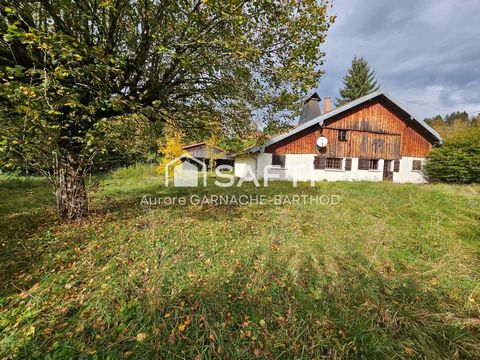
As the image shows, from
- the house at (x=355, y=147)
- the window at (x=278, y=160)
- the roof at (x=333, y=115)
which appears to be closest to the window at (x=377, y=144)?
the house at (x=355, y=147)

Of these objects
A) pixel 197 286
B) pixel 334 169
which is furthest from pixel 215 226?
pixel 334 169

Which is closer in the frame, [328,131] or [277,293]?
[277,293]

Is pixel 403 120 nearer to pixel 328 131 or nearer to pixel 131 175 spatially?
pixel 328 131

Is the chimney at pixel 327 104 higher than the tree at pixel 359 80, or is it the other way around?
the tree at pixel 359 80

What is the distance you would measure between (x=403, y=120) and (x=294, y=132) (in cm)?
866

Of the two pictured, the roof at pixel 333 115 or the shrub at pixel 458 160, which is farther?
the roof at pixel 333 115

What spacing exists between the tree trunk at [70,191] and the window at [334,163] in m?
14.3

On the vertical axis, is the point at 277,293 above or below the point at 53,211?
below

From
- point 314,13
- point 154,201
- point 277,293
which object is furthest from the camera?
point 154,201

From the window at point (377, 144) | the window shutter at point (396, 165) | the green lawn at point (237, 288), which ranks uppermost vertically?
the window at point (377, 144)

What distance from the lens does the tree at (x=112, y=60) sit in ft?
10.1

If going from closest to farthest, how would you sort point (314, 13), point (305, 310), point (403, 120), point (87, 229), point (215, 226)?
point (305, 310) < point (314, 13) < point (87, 229) < point (215, 226) < point (403, 120)

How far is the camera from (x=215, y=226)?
524 cm

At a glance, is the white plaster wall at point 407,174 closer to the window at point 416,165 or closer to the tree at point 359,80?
the window at point 416,165
